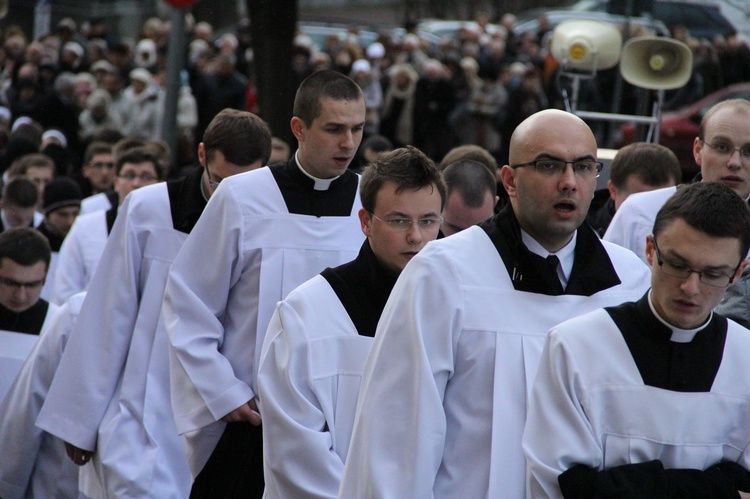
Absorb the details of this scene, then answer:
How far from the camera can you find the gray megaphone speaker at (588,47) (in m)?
10.7

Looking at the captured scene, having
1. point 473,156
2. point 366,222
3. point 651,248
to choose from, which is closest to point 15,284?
point 473,156

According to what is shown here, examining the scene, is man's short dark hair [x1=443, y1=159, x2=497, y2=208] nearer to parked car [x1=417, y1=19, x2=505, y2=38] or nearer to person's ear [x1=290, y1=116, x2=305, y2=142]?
person's ear [x1=290, y1=116, x2=305, y2=142]

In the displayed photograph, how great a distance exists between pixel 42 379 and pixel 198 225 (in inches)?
64.3

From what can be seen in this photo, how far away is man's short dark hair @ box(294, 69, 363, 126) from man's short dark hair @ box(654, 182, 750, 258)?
2274 millimetres

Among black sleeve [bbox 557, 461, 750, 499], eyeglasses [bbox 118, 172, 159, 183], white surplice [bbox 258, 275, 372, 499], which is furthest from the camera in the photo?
eyeglasses [bbox 118, 172, 159, 183]

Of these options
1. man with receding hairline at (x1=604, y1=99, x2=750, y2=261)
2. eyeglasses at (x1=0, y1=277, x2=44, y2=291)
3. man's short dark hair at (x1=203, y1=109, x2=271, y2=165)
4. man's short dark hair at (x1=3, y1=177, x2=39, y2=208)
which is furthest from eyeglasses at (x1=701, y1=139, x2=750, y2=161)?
man's short dark hair at (x1=3, y1=177, x2=39, y2=208)

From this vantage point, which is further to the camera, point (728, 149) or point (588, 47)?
point (588, 47)

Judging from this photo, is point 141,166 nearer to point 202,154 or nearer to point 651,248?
point 202,154

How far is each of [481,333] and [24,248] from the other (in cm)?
393

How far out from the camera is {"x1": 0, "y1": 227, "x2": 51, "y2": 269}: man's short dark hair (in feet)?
22.8

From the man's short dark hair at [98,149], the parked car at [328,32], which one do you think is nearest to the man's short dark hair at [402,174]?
the man's short dark hair at [98,149]

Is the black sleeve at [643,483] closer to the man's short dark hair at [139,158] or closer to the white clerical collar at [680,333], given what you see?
the white clerical collar at [680,333]

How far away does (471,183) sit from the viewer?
18.9 ft

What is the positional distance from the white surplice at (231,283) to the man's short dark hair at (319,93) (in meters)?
0.34
